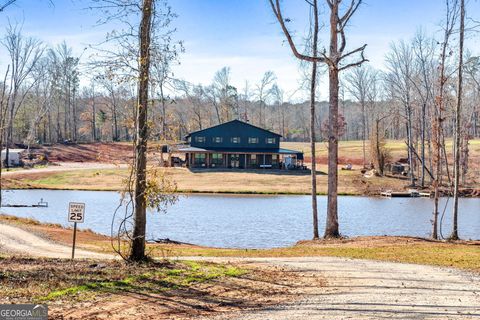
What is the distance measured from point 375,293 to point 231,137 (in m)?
62.6

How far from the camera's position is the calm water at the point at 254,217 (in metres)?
25.9

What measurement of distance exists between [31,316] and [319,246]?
42.1ft

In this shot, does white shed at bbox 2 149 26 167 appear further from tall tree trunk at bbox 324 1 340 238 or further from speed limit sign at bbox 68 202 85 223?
speed limit sign at bbox 68 202 85 223

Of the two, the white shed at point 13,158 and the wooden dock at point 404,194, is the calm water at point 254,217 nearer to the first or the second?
the wooden dock at point 404,194

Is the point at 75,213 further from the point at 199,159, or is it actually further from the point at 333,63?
the point at 199,159

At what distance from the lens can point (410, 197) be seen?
52.1 metres

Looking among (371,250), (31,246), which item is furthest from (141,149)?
(31,246)

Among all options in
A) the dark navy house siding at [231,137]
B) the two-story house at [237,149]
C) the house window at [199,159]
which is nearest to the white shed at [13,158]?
the two-story house at [237,149]

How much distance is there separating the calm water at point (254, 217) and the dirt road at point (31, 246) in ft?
18.8

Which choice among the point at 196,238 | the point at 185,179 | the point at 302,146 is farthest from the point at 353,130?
the point at 196,238

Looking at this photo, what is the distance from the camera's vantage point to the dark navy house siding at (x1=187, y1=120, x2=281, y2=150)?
71562mm

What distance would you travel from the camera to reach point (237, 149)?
70688 mm

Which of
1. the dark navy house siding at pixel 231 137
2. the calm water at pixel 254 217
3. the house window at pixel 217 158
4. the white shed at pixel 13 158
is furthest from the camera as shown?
the dark navy house siding at pixel 231 137

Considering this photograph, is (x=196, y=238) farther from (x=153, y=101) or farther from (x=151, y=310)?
(x=151, y=310)
